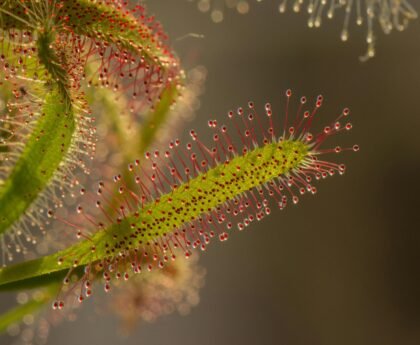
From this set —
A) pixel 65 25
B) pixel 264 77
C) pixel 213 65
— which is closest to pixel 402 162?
pixel 264 77

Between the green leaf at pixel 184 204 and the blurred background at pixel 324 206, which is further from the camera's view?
the blurred background at pixel 324 206

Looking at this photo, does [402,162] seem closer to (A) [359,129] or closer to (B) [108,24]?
(A) [359,129]

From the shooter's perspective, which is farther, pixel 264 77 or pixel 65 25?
pixel 264 77

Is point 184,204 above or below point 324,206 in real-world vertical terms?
below

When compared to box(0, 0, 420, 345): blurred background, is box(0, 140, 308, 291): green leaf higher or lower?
lower

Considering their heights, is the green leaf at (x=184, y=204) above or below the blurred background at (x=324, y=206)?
below

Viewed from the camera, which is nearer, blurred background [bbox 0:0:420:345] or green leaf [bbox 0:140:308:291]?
green leaf [bbox 0:140:308:291]

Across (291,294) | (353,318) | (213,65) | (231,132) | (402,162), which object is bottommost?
(353,318)

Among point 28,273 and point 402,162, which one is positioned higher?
point 402,162
